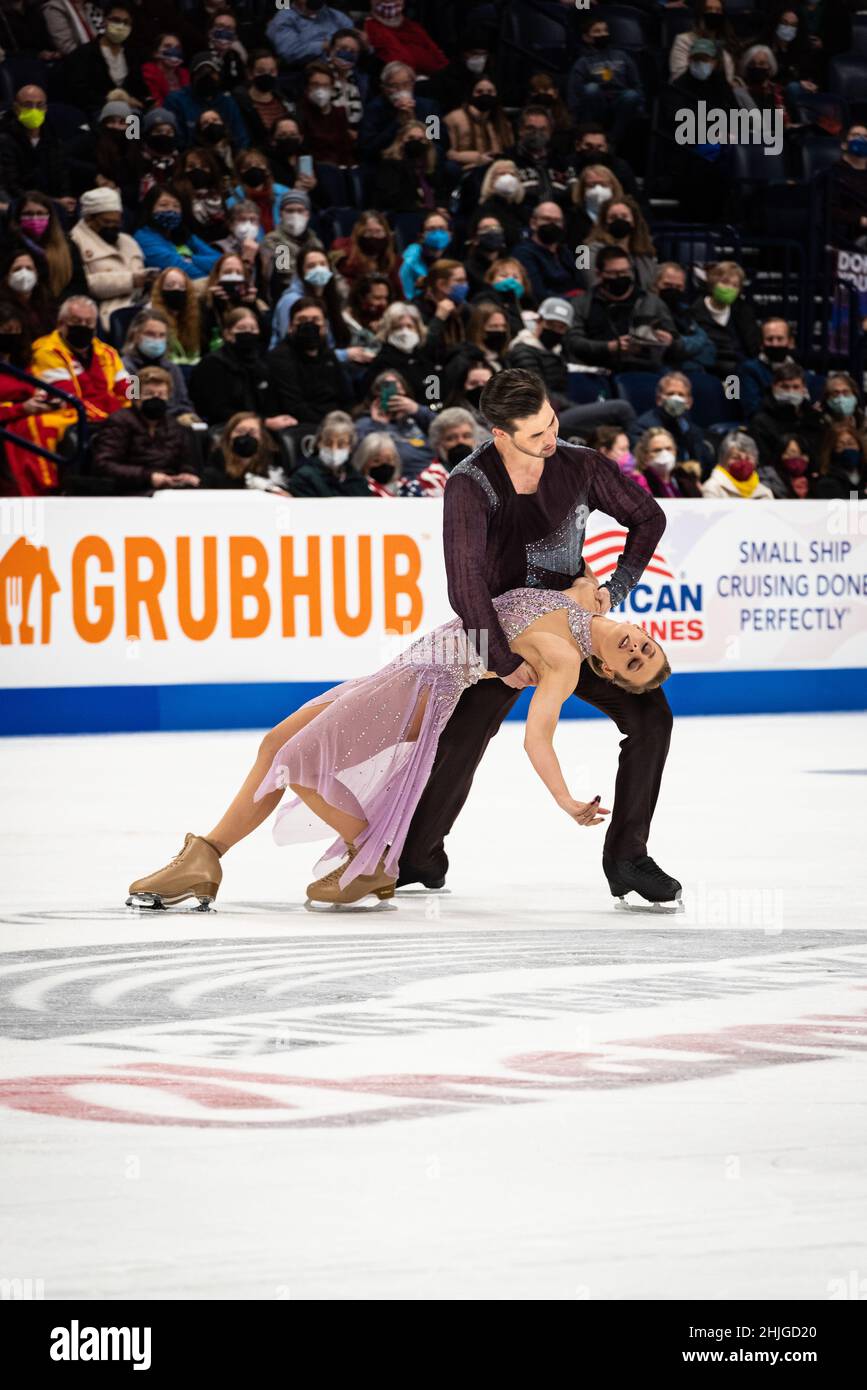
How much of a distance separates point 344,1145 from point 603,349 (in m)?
14.1

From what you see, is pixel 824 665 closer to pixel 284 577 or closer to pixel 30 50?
pixel 284 577

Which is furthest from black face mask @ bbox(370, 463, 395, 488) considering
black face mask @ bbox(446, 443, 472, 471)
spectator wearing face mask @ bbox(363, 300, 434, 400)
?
spectator wearing face mask @ bbox(363, 300, 434, 400)

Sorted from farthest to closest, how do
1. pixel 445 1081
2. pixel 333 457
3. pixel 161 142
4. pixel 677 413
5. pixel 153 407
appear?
1. pixel 677 413
2. pixel 161 142
3. pixel 333 457
4. pixel 153 407
5. pixel 445 1081

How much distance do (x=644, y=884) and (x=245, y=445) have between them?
824 cm

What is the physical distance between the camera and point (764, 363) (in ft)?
62.0

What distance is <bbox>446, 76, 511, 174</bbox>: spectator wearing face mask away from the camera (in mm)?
19297

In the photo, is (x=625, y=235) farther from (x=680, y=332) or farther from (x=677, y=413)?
(x=677, y=413)

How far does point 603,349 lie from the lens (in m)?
17.6

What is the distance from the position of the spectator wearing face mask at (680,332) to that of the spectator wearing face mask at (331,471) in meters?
4.09

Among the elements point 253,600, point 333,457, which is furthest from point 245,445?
point 253,600

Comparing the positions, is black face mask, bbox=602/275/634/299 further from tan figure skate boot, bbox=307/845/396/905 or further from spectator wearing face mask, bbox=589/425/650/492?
tan figure skate boot, bbox=307/845/396/905

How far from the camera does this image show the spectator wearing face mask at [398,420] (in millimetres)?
15422

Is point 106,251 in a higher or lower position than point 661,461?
higher
